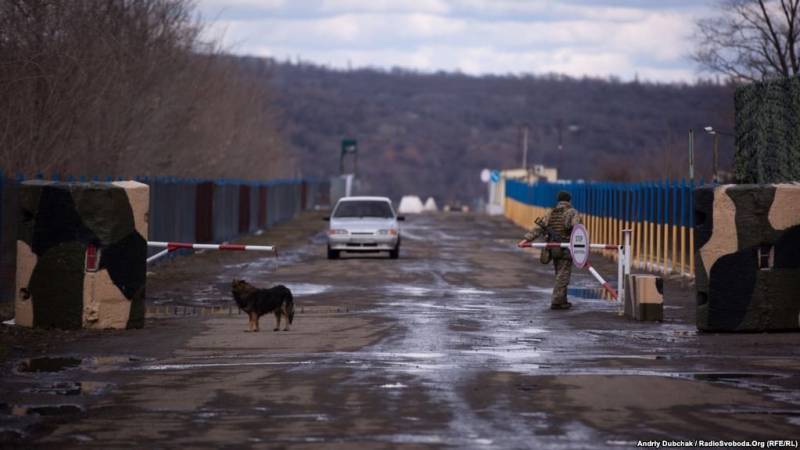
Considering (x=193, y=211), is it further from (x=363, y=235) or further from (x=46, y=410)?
(x=46, y=410)

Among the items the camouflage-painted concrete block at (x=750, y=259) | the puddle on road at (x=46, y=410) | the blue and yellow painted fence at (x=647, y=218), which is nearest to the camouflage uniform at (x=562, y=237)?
the camouflage-painted concrete block at (x=750, y=259)

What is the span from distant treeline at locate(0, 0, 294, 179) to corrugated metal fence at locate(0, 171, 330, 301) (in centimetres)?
214

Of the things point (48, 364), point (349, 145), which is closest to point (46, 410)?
point (48, 364)

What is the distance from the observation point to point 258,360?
51.9ft

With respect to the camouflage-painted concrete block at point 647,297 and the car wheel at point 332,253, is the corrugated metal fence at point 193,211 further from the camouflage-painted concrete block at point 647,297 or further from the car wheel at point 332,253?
the camouflage-painted concrete block at point 647,297

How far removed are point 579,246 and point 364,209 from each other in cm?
1888

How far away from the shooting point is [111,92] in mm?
42688

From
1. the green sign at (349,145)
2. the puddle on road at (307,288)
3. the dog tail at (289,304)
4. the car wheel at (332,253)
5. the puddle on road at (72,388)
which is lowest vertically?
the puddle on road at (307,288)

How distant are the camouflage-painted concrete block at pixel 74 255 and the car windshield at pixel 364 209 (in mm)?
21852

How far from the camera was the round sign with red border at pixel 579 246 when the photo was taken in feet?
76.6

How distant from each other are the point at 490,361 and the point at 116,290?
19.8ft

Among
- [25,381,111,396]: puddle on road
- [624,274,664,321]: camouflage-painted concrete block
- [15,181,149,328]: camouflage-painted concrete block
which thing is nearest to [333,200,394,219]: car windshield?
[624,274,664,321]: camouflage-painted concrete block

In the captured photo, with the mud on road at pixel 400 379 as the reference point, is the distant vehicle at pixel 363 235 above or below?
above

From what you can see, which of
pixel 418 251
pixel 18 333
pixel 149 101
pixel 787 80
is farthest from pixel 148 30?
pixel 18 333
